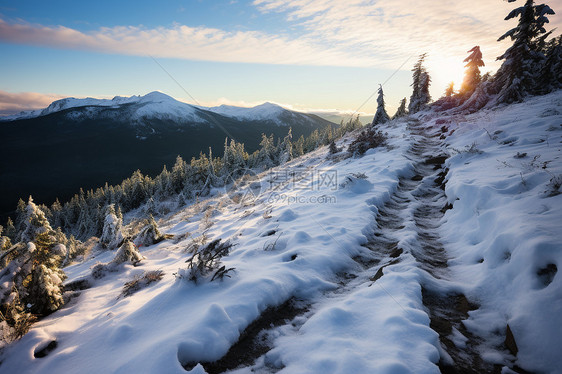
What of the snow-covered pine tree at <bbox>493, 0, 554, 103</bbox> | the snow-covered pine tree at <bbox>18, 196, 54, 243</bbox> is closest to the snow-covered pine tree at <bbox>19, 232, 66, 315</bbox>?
the snow-covered pine tree at <bbox>18, 196, 54, 243</bbox>

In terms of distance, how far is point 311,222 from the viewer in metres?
8.24

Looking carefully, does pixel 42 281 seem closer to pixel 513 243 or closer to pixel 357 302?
pixel 357 302

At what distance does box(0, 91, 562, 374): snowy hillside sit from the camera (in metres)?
3.14

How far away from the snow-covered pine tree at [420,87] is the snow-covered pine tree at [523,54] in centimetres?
2625

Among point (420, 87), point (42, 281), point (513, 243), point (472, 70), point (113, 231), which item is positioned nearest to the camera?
point (513, 243)

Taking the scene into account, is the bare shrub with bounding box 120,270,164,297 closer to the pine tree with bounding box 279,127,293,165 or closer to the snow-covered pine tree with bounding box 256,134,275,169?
the pine tree with bounding box 279,127,293,165

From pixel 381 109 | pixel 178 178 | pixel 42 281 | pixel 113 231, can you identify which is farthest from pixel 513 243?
pixel 178 178

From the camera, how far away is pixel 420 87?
158 feet

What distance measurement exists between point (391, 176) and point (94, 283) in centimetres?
1239

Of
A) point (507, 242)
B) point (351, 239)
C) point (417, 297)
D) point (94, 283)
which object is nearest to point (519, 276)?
point (507, 242)

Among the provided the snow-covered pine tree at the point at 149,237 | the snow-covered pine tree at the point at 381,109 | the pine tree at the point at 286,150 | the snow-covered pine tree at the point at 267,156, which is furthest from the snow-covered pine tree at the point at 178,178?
the snow-covered pine tree at the point at 149,237

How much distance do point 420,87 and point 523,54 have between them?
30121 mm

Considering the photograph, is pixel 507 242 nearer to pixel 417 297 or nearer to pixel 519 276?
pixel 519 276

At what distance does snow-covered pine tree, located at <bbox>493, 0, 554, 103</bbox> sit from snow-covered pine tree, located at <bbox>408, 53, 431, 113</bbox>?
26.3 meters
